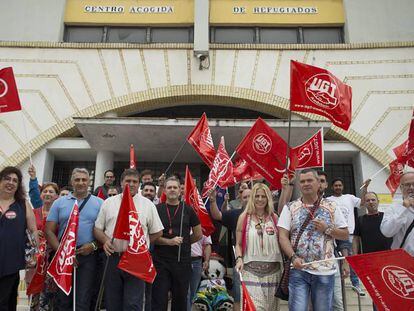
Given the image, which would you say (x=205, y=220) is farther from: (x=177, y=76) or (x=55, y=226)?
(x=177, y=76)

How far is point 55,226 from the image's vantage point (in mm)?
4711

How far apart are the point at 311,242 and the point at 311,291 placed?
481 millimetres

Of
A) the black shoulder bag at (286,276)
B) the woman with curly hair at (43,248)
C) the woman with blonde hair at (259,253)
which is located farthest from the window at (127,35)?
the black shoulder bag at (286,276)

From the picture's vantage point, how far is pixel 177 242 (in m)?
4.66

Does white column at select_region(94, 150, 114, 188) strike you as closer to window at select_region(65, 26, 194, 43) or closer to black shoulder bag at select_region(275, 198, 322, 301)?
window at select_region(65, 26, 194, 43)

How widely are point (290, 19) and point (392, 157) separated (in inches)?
201

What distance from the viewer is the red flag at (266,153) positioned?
6129 millimetres

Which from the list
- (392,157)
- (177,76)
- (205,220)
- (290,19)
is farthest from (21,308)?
(290,19)

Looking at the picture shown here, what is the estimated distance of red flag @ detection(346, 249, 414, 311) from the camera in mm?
3285

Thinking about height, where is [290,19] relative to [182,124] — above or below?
above

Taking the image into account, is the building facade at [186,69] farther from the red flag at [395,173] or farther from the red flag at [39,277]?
the red flag at [39,277]

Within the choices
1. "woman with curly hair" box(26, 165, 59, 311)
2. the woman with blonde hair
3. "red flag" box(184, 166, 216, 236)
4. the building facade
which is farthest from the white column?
the woman with blonde hair

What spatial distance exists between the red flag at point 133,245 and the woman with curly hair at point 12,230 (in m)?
0.95

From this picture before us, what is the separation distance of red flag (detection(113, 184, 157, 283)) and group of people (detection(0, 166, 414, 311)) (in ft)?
0.52
